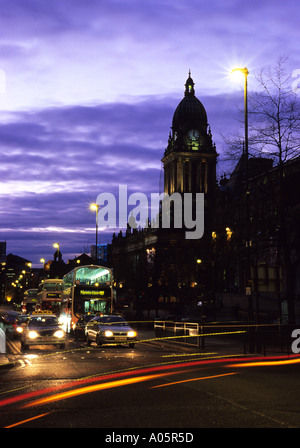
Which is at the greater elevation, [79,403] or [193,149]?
[193,149]

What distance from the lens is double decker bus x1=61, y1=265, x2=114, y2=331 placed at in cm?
3756

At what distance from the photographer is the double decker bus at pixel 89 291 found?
37562 mm

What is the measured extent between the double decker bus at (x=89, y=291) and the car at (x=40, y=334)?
27.5 feet

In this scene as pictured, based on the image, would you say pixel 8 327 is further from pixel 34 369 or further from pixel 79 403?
pixel 79 403

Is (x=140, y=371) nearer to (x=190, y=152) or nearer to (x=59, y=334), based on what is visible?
(x=59, y=334)

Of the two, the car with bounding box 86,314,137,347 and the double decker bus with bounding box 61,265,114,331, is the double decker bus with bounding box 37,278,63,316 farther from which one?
the car with bounding box 86,314,137,347

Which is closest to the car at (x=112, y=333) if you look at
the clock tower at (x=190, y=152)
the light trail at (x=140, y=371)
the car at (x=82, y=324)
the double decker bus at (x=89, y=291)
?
the car at (x=82, y=324)

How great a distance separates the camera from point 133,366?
18.7 metres

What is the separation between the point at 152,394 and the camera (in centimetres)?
1209

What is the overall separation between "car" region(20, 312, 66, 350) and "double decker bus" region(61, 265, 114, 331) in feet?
27.5

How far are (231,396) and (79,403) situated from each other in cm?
307

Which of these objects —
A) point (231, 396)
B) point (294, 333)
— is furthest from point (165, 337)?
point (231, 396)

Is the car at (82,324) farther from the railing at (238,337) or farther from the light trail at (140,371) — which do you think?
the light trail at (140,371)

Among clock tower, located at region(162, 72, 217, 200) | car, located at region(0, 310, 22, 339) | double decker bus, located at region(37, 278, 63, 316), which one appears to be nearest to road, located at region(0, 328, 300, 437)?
car, located at region(0, 310, 22, 339)
